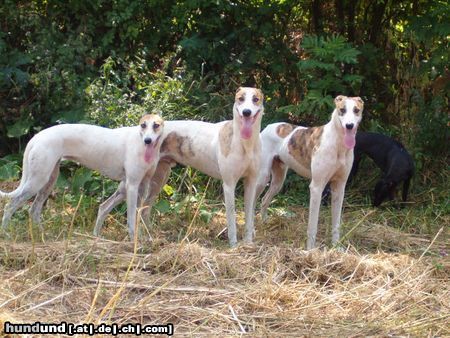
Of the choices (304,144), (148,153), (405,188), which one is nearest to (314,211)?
(304,144)

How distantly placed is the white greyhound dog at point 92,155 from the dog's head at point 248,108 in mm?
746

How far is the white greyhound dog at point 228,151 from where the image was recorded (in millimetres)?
6551

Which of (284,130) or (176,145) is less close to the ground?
(284,130)

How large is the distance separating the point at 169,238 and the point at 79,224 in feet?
3.12

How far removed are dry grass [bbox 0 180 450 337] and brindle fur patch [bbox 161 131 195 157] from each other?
820mm

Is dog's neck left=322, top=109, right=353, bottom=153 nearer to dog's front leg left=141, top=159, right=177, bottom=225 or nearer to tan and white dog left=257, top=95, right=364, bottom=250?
tan and white dog left=257, top=95, right=364, bottom=250

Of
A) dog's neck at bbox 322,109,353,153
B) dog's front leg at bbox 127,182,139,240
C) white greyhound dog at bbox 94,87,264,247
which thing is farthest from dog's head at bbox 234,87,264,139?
dog's front leg at bbox 127,182,139,240

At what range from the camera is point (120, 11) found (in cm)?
1046

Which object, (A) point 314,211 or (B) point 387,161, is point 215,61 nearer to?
(B) point 387,161

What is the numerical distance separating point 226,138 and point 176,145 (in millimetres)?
615

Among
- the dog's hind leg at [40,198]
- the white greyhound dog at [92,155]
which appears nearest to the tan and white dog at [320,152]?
the white greyhound dog at [92,155]

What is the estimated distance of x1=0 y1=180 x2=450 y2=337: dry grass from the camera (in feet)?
15.9

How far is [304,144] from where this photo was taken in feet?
23.6

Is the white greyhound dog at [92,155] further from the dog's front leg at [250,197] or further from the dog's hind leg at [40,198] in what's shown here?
the dog's front leg at [250,197]
